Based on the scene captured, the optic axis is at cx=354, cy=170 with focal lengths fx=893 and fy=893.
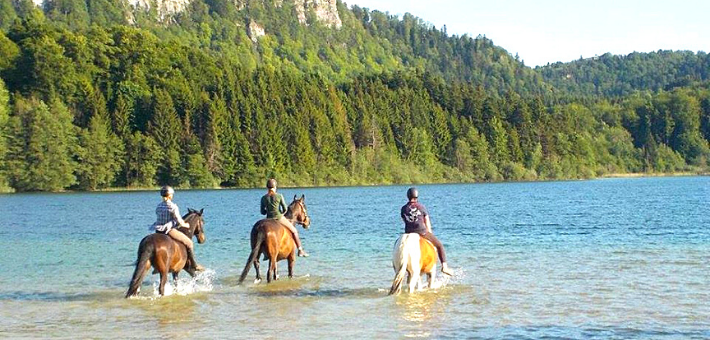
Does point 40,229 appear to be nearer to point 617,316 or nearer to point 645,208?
point 617,316

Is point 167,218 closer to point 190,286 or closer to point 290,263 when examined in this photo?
point 190,286

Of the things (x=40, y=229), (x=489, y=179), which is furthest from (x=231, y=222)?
(x=489, y=179)

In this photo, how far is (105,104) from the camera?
119312 mm

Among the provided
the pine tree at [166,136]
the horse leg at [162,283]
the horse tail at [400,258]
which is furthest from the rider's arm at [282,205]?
the pine tree at [166,136]

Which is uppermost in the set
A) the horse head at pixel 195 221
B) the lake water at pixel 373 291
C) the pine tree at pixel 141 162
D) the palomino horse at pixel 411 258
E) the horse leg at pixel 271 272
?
the pine tree at pixel 141 162

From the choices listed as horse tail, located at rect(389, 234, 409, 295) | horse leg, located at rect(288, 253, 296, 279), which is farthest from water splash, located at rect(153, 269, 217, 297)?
horse tail, located at rect(389, 234, 409, 295)

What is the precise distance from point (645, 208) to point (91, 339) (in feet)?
189

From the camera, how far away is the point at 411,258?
2036 cm

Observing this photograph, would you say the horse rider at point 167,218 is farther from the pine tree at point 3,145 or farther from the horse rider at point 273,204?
the pine tree at point 3,145

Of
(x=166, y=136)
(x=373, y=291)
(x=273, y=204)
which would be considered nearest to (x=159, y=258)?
(x=273, y=204)

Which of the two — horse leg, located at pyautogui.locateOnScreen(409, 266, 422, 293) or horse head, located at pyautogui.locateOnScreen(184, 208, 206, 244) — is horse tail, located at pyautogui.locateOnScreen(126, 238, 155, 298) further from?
horse leg, located at pyautogui.locateOnScreen(409, 266, 422, 293)

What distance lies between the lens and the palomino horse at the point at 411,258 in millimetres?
20266

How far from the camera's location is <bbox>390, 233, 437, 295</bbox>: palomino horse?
20266mm

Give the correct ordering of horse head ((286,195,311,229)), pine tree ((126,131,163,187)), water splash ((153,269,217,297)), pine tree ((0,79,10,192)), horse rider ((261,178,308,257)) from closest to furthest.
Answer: water splash ((153,269,217,297))
horse rider ((261,178,308,257))
horse head ((286,195,311,229))
pine tree ((0,79,10,192))
pine tree ((126,131,163,187))
